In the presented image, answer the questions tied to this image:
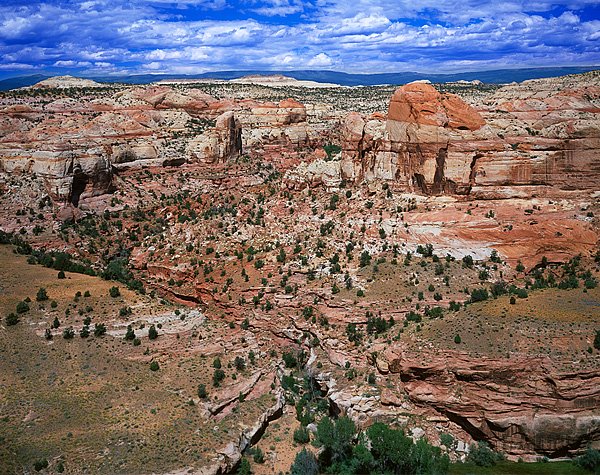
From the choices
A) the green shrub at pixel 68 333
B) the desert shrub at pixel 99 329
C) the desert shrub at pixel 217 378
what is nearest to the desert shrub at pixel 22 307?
the green shrub at pixel 68 333

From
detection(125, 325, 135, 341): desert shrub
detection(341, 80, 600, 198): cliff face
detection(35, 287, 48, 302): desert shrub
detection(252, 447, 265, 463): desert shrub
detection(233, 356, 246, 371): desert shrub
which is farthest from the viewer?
detection(341, 80, 600, 198): cliff face

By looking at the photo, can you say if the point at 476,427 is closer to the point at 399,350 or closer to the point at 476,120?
the point at 399,350

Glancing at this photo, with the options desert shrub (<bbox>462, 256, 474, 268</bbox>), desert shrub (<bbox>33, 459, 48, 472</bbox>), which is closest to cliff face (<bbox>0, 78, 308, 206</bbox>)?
desert shrub (<bbox>33, 459, 48, 472</bbox>)

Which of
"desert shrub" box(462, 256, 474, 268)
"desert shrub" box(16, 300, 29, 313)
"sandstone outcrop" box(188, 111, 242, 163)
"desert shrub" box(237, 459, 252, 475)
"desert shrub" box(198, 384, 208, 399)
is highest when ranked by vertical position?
"sandstone outcrop" box(188, 111, 242, 163)

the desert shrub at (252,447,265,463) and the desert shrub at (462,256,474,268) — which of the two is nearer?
the desert shrub at (252,447,265,463)

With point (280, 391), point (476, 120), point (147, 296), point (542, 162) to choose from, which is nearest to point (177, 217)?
point (147, 296)

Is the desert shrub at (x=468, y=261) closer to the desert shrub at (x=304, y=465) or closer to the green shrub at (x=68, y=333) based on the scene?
the desert shrub at (x=304, y=465)

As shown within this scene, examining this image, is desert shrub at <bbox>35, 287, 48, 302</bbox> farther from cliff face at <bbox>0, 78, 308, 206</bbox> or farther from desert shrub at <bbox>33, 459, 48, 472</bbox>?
cliff face at <bbox>0, 78, 308, 206</bbox>
